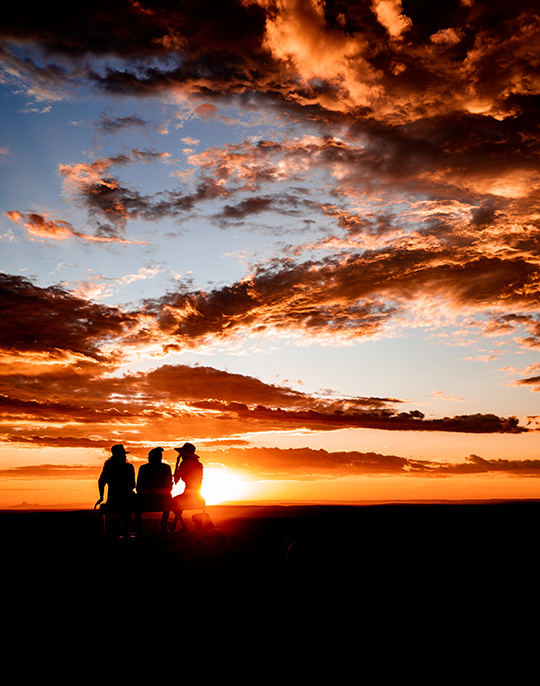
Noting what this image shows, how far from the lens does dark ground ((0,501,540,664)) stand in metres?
7.96

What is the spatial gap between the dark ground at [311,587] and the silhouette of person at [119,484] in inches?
38.3

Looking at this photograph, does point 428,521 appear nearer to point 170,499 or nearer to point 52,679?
point 170,499

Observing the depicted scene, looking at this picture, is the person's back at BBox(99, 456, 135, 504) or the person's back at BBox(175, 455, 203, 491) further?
the person's back at BBox(175, 455, 203, 491)

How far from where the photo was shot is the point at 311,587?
10383 mm

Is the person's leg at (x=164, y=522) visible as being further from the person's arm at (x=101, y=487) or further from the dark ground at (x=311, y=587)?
the dark ground at (x=311, y=587)

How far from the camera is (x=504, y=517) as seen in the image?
1255 centimetres

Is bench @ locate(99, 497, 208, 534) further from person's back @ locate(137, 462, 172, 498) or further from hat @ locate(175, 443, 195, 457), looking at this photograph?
hat @ locate(175, 443, 195, 457)

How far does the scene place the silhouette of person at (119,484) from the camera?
12.9 meters

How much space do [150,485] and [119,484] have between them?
0.92 m

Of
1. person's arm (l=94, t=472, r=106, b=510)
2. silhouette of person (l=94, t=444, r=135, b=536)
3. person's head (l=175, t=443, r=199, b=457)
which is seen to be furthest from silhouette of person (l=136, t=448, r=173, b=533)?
person's arm (l=94, t=472, r=106, b=510)

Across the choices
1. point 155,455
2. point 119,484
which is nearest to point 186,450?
point 155,455

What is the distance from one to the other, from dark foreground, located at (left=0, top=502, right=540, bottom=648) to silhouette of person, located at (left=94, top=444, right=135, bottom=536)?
0.90m

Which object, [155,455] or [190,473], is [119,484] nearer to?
[155,455]

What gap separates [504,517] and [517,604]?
17.3 feet
